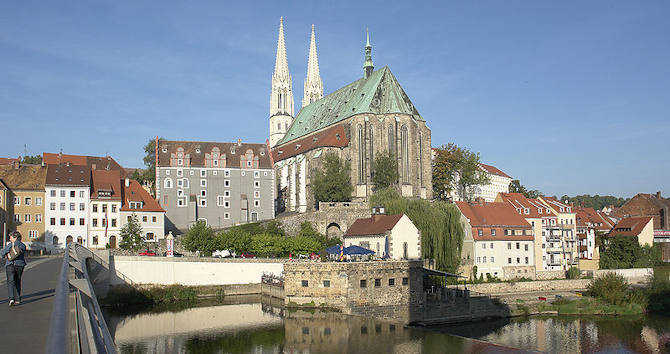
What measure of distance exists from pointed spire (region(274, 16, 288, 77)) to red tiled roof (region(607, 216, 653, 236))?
79.9 meters

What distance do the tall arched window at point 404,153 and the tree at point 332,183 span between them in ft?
31.6

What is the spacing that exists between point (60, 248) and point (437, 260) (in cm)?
4255

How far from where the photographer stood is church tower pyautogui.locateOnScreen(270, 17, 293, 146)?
457 feet

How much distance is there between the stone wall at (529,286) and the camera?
182 ft

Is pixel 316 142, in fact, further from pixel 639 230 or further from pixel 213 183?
pixel 639 230

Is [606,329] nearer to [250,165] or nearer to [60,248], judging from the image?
[250,165]

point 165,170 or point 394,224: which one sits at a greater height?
point 165,170

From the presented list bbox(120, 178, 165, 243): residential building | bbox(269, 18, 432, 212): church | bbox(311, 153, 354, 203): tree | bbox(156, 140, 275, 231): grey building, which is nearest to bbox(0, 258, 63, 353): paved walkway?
bbox(120, 178, 165, 243): residential building

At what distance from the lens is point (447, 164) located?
97.1m

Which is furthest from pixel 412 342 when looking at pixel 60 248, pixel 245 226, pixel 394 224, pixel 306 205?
pixel 306 205

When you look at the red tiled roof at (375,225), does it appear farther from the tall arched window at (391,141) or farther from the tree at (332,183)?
the tall arched window at (391,141)

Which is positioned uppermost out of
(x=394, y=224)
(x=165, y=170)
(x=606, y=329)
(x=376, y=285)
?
(x=165, y=170)

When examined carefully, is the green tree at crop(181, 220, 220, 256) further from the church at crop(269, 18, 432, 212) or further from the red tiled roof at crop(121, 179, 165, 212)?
the church at crop(269, 18, 432, 212)

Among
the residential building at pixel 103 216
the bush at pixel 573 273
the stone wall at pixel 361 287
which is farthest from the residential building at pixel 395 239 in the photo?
the residential building at pixel 103 216
